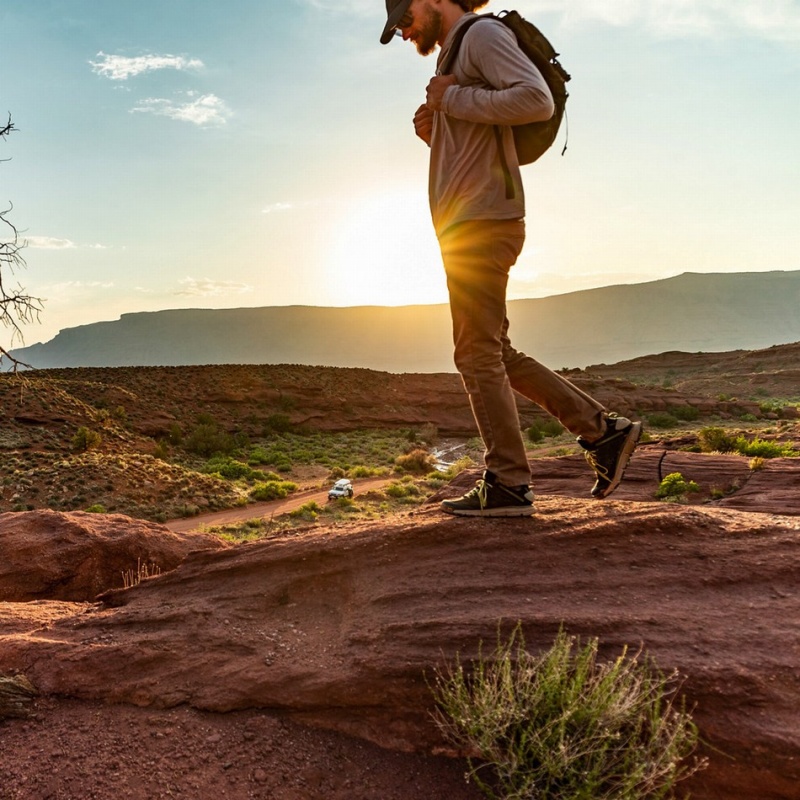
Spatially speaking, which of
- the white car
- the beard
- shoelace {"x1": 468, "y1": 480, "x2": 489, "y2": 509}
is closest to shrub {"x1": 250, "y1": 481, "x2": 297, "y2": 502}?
the white car

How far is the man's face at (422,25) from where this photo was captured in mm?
3121

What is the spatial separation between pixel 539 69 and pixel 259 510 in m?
19.0

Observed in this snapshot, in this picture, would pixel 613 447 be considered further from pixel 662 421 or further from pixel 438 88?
pixel 662 421

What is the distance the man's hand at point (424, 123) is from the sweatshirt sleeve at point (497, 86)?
41cm

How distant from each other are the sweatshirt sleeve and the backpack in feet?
0.30

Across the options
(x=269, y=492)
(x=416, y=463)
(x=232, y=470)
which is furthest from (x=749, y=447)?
(x=232, y=470)

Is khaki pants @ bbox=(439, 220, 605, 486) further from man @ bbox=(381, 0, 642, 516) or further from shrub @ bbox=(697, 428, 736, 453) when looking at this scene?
shrub @ bbox=(697, 428, 736, 453)

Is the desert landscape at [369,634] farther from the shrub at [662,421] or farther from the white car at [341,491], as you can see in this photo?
the shrub at [662,421]

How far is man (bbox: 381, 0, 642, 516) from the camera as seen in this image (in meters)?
2.89

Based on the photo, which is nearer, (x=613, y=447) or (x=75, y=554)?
(x=613, y=447)

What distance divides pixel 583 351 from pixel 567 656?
655ft

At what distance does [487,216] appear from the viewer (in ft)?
10.0

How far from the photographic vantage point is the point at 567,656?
230 centimetres

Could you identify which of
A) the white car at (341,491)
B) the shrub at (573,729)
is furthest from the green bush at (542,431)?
the shrub at (573,729)
